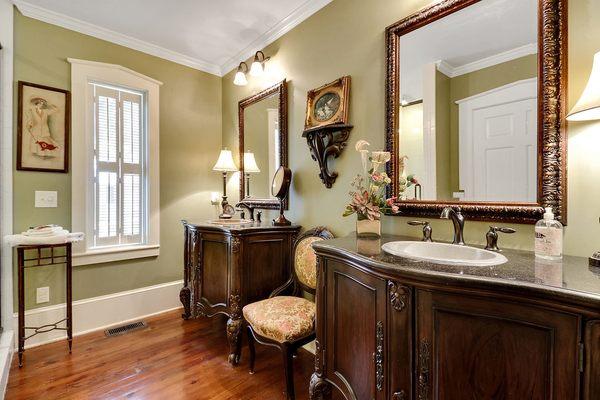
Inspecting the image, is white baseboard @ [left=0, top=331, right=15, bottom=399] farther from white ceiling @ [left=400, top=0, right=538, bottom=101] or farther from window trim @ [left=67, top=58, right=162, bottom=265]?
white ceiling @ [left=400, top=0, right=538, bottom=101]

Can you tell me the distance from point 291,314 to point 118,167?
2200mm

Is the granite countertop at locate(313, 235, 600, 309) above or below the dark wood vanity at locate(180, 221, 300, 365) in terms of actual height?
above

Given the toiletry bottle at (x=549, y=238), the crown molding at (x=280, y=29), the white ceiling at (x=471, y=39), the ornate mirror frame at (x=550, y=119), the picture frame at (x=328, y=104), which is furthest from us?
the crown molding at (x=280, y=29)

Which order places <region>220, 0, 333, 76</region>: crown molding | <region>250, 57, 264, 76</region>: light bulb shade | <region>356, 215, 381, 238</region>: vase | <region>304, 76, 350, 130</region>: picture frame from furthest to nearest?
<region>250, 57, 264, 76</region>: light bulb shade
<region>220, 0, 333, 76</region>: crown molding
<region>304, 76, 350, 130</region>: picture frame
<region>356, 215, 381, 238</region>: vase

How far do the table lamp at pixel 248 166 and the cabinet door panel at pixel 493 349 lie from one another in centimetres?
215

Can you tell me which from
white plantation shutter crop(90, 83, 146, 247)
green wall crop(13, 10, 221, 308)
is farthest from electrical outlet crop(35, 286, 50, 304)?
white plantation shutter crop(90, 83, 146, 247)

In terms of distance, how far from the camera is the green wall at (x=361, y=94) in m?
1.09

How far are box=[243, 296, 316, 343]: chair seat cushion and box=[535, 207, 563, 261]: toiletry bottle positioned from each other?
119cm

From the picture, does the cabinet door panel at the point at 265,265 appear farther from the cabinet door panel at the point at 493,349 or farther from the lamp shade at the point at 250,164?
the cabinet door panel at the point at 493,349

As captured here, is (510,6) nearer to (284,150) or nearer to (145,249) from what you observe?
(284,150)

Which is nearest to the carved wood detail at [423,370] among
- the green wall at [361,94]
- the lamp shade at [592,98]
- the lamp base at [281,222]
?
the green wall at [361,94]

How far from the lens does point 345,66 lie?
6.48ft

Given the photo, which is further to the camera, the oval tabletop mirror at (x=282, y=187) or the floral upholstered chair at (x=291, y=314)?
the oval tabletop mirror at (x=282, y=187)

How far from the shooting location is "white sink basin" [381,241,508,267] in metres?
1.00
